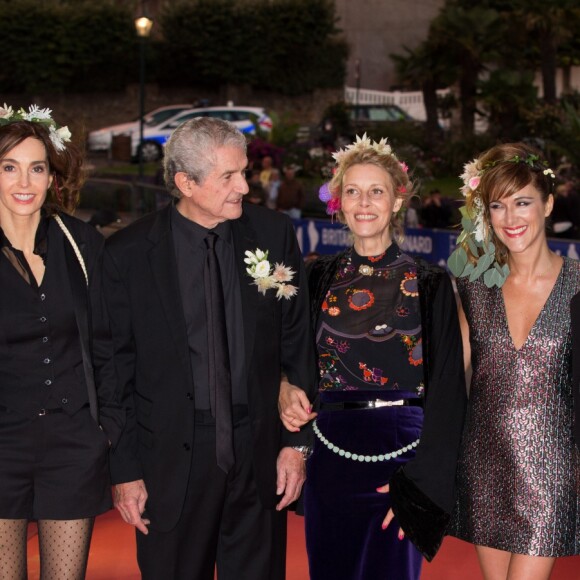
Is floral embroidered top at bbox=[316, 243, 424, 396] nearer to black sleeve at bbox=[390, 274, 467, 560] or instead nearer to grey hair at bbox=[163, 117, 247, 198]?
black sleeve at bbox=[390, 274, 467, 560]

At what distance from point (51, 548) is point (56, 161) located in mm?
1528

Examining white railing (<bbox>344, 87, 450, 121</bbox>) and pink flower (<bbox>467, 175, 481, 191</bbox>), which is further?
white railing (<bbox>344, 87, 450, 121</bbox>)

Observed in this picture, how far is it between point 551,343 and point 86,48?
122 ft

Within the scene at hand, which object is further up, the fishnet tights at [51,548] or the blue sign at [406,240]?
the blue sign at [406,240]

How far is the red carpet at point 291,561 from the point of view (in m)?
5.50

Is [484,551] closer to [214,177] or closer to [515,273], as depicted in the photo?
[515,273]

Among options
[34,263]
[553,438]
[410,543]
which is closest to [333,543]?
[410,543]

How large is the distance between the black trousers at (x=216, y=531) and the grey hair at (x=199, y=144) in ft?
3.21

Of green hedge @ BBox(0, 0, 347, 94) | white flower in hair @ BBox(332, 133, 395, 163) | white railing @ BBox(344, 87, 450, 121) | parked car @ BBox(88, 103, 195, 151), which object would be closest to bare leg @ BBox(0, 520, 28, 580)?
white flower in hair @ BBox(332, 133, 395, 163)

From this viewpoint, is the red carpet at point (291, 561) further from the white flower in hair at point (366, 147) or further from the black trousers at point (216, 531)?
the white flower in hair at point (366, 147)

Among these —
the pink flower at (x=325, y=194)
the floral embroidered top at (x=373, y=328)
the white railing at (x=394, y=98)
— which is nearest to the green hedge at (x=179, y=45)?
the white railing at (x=394, y=98)

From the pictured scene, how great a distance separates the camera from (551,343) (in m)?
3.98

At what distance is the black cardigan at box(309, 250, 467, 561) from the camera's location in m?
4.06

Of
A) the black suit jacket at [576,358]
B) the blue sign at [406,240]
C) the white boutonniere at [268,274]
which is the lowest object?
the black suit jacket at [576,358]
